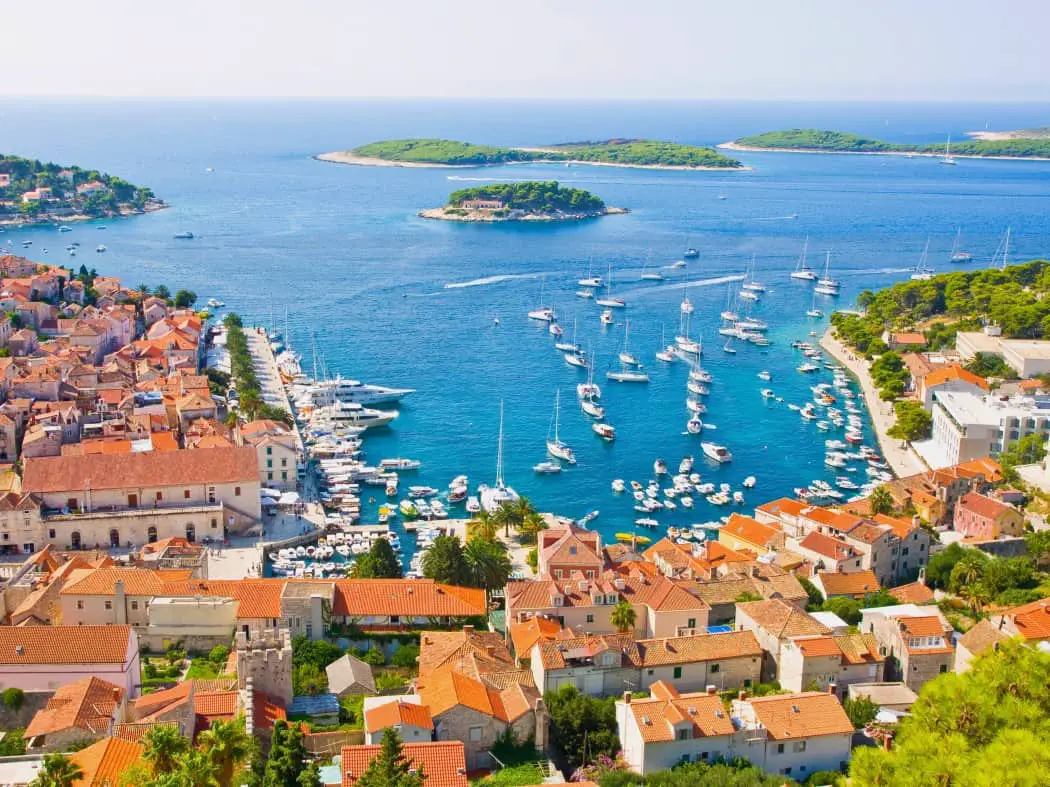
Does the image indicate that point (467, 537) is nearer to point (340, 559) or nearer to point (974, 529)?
point (340, 559)

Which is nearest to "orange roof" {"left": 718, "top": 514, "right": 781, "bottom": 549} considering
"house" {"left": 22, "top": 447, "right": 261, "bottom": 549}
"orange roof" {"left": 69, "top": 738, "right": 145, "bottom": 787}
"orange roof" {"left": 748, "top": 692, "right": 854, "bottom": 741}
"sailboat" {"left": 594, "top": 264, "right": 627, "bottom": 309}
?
"orange roof" {"left": 748, "top": 692, "right": 854, "bottom": 741}

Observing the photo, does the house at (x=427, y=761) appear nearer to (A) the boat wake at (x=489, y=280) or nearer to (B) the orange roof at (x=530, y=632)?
(B) the orange roof at (x=530, y=632)

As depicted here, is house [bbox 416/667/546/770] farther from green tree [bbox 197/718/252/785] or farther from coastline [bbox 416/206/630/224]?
coastline [bbox 416/206/630/224]

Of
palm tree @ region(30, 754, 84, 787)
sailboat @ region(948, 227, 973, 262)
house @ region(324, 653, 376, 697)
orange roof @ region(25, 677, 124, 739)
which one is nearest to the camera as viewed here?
palm tree @ region(30, 754, 84, 787)

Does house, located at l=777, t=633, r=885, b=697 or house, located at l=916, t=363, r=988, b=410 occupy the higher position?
house, located at l=916, t=363, r=988, b=410

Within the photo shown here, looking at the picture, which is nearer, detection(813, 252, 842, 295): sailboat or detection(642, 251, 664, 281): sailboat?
detection(813, 252, 842, 295): sailboat

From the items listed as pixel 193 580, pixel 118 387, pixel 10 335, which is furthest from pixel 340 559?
pixel 10 335

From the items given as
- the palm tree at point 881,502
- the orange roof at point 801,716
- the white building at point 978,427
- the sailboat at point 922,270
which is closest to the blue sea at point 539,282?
the sailboat at point 922,270
